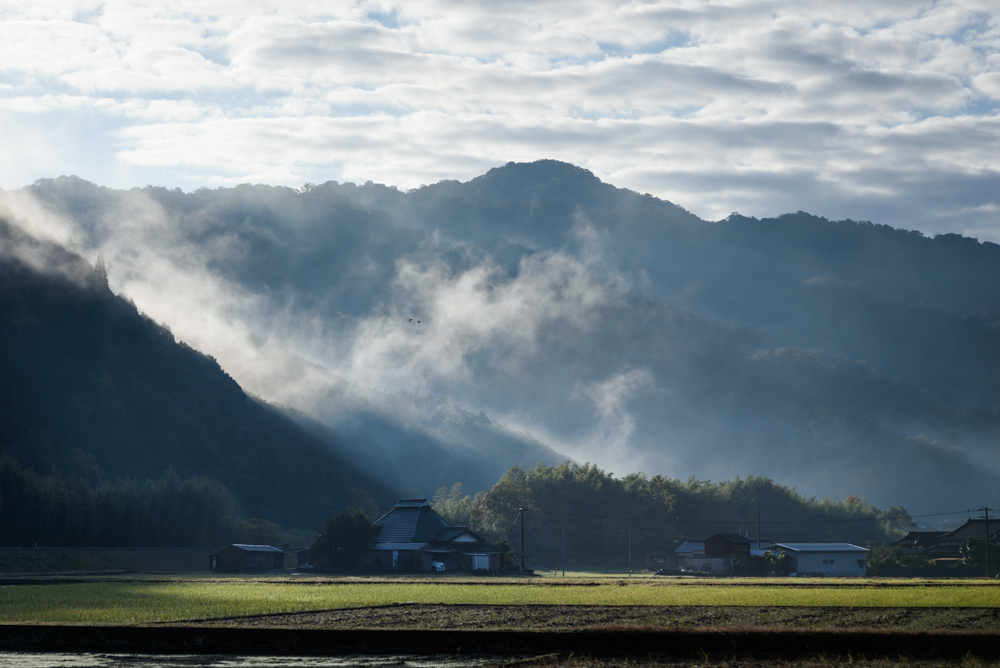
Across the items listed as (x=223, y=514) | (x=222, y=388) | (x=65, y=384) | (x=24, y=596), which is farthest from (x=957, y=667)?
(x=222, y=388)

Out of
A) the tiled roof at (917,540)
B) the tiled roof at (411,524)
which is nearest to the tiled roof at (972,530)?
the tiled roof at (917,540)

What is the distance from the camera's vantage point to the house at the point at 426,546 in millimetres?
91188

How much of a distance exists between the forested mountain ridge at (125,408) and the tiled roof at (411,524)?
1796 inches

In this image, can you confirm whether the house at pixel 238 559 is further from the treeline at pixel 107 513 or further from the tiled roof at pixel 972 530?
the tiled roof at pixel 972 530

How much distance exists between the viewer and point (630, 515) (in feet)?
439

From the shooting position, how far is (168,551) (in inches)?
3693

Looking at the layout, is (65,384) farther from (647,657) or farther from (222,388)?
(647,657)

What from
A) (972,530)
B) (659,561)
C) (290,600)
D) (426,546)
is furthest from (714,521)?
(290,600)

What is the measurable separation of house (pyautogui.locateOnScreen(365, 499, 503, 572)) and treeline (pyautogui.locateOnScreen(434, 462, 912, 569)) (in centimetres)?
2094

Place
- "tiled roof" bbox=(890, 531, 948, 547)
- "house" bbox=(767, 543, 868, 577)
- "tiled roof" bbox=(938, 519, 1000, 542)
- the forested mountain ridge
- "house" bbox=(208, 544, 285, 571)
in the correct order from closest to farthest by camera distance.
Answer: "house" bbox=(208, 544, 285, 571)
"house" bbox=(767, 543, 868, 577)
"tiled roof" bbox=(938, 519, 1000, 542)
"tiled roof" bbox=(890, 531, 948, 547)
the forested mountain ridge

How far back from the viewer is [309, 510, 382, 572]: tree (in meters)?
89.4

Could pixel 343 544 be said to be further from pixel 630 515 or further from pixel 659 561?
pixel 630 515

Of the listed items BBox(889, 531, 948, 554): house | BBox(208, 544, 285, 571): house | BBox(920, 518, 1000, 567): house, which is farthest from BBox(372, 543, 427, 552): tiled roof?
BBox(889, 531, 948, 554): house

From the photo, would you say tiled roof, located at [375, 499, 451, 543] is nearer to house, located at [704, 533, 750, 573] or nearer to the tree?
the tree
